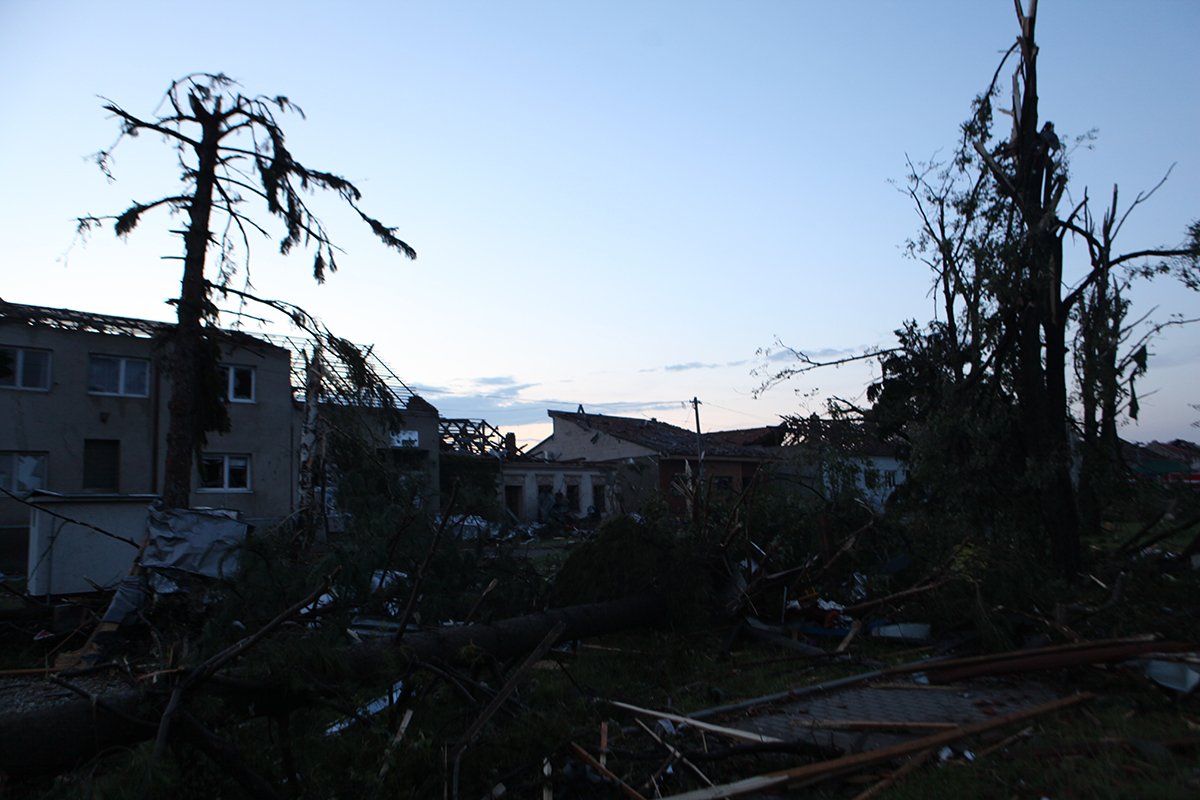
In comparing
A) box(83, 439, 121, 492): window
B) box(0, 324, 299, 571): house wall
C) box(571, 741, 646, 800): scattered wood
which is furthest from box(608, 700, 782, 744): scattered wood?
box(83, 439, 121, 492): window

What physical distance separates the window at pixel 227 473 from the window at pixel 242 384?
154 cm

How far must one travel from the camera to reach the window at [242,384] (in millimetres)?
21938

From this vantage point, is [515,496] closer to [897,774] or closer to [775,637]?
[775,637]

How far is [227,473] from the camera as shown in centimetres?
2170

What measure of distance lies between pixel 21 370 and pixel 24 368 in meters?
0.08

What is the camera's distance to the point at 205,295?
10.5 m

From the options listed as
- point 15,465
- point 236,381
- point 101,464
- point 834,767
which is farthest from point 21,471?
point 834,767

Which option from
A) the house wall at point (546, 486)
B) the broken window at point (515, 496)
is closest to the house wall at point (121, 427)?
the house wall at point (546, 486)

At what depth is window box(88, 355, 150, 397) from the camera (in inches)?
780

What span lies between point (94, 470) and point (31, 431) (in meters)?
1.61

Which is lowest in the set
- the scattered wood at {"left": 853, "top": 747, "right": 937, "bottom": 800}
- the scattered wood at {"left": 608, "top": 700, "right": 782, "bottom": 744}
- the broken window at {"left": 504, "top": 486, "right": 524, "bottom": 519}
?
the scattered wood at {"left": 853, "top": 747, "right": 937, "bottom": 800}

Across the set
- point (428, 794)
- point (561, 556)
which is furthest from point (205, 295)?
point (428, 794)

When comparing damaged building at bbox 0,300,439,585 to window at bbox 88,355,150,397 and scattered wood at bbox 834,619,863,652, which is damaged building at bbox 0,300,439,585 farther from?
scattered wood at bbox 834,619,863,652

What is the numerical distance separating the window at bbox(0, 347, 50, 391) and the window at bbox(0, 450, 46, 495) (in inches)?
60.5
